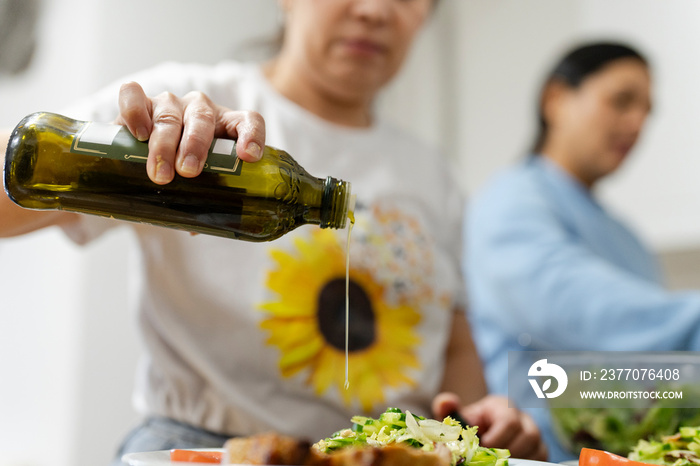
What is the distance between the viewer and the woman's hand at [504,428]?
644mm

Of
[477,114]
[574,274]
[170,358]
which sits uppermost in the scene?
[477,114]

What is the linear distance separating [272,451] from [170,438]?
1.62ft

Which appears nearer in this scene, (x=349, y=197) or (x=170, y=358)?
(x=349, y=197)

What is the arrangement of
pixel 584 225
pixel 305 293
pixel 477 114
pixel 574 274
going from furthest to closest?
1. pixel 477 114
2. pixel 584 225
3. pixel 574 274
4. pixel 305 293

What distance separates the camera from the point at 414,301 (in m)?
0.92

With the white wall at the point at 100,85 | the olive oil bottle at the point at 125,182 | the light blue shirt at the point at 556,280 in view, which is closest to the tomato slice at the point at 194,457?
the olive oil bottle at the point at 125,182

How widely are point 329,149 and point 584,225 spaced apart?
2.35 feet

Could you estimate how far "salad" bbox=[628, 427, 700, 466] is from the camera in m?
0.49

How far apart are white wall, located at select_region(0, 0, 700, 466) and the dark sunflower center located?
0.85 meters

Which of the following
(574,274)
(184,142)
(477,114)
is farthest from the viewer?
(477,114)

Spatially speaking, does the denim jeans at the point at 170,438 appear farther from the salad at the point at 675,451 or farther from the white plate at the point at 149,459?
the salad at the point at 675,451

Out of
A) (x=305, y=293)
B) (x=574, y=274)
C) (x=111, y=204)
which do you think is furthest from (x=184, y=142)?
(x=574, y=274)

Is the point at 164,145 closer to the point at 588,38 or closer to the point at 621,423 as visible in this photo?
the point at 621,423

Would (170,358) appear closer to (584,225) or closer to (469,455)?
(469,455)
